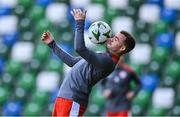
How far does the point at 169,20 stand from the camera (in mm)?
11836

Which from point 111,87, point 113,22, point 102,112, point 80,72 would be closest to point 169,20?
point 113,22

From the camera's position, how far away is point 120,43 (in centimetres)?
608

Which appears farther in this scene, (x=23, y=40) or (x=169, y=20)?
(x=23, y=40)

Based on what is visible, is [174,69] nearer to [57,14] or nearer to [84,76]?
[57,14]

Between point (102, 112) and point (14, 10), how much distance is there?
2.96 meters

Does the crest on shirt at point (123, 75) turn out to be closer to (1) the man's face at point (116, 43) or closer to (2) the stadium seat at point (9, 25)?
(1) the man's face at point (116, 43)

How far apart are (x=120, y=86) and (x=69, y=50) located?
2634 mm

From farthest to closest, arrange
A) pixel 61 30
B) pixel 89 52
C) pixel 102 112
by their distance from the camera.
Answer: pixel 61 30 < pixel 102 112 < pixel 89 52

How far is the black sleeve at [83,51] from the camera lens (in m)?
5.78

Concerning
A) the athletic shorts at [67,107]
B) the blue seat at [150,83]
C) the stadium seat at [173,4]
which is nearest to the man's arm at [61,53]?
the athletic shorts at [67,107]

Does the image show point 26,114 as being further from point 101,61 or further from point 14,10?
point 101,61

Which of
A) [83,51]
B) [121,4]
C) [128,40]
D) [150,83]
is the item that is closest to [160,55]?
[150,83]

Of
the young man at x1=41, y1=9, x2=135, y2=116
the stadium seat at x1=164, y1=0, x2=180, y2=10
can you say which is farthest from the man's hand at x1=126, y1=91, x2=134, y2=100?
the young man at x1=41, y1=9, x2=135, y2=116

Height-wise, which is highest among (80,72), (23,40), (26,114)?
(80,72)
